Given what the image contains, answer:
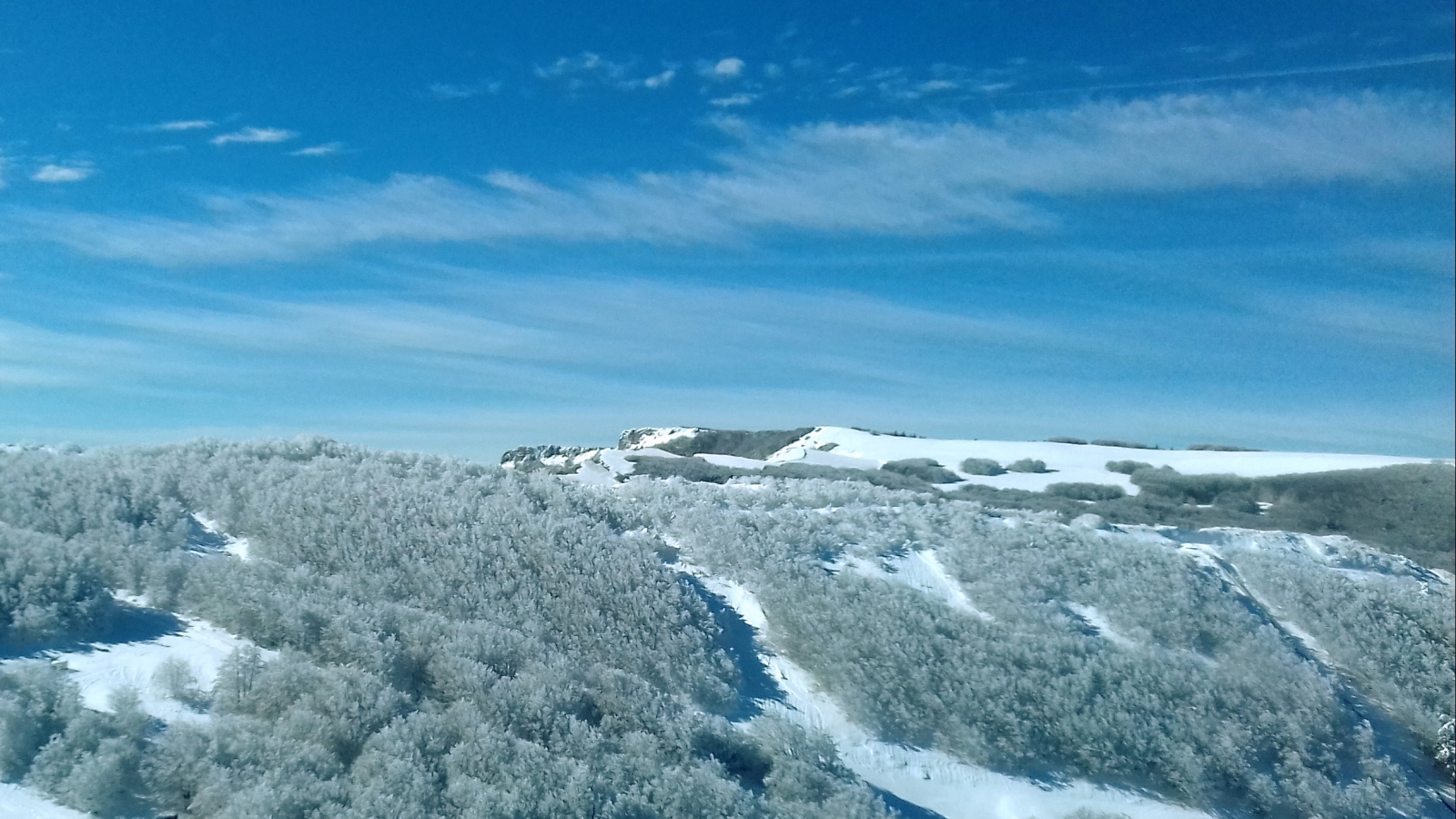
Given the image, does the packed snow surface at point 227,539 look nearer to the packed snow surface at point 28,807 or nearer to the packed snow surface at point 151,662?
the packed snow surface at point 151,662

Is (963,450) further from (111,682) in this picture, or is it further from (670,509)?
(111,682)

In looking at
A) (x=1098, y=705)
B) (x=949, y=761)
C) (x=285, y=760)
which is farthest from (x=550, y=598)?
(x=1098, y=705)

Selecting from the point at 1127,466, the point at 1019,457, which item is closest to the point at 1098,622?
the point at 1127,466

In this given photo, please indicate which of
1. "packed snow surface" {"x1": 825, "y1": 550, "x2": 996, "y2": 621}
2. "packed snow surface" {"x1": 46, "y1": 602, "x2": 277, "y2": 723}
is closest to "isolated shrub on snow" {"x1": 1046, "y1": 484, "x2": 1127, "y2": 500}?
"packed snow surface" {"x1": 825, "y1": 550, "x2": 996, "y2": 621}

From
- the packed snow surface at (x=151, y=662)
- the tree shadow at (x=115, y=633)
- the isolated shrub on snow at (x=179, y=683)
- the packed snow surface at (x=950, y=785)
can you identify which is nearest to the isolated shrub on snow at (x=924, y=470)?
the packed snow surface at (x=950, y=785)

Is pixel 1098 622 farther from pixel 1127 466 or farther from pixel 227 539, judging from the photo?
pixel 1127 466

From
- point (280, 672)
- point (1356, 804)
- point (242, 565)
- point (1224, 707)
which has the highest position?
point (242, 565)
